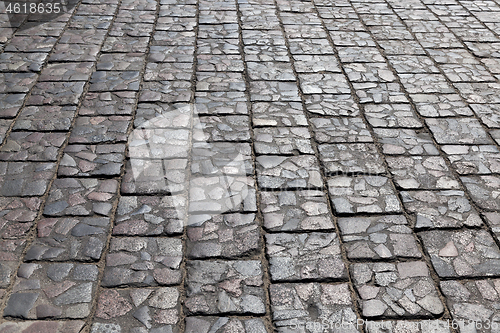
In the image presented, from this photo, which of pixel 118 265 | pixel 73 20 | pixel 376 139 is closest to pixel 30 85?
pixel 73 20

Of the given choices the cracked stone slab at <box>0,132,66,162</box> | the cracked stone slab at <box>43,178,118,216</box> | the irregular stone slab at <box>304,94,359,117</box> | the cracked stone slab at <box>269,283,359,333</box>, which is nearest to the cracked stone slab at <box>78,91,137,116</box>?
the cracked stone slab at <box>0,132,66,162</box>

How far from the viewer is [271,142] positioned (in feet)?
15.4

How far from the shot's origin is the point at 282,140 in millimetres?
4730

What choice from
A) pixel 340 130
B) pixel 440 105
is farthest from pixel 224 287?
pixel 440 105

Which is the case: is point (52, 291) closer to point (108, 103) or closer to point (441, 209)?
point (108, 103)

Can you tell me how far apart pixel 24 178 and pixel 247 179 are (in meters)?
2.00

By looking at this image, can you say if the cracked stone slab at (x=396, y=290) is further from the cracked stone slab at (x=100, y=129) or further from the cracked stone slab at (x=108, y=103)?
the cracked stone slab at (x=108, y=103)

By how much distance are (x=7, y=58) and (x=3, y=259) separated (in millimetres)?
3657

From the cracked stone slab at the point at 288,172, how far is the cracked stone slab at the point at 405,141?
0.82 m

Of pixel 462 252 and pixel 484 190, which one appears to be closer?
pixel 462 252

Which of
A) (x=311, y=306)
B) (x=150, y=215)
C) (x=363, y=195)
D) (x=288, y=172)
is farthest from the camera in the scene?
(x=288, y=172)

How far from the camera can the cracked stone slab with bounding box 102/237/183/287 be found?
131 inches

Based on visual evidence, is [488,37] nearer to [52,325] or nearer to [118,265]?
[118,265]

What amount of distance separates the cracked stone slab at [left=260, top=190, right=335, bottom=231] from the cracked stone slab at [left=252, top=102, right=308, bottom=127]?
1.12 metres
